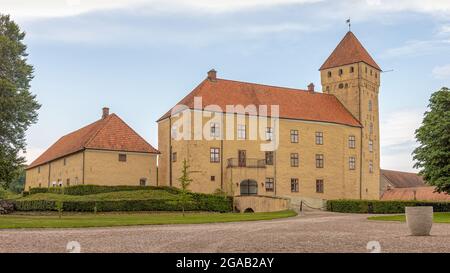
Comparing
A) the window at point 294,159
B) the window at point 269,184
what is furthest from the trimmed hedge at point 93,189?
the window at point 294,159

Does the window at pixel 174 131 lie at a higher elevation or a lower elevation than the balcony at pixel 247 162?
higher

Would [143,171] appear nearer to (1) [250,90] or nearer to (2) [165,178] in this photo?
(2) [165,178]

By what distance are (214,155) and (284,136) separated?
24.1ft

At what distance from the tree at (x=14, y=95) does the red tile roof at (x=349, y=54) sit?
30.7 m

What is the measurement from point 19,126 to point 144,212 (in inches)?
563

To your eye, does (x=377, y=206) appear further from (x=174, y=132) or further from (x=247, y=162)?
(x=174, y=132)

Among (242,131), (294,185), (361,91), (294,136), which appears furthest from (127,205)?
(361,91)

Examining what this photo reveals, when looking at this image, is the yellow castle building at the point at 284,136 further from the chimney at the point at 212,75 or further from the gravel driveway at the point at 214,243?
the gravel driveway at the point at 214,243

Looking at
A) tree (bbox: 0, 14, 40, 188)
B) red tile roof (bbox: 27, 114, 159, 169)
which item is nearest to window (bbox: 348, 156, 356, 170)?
red tile roof (bbox: 27, 114, 159, 169)

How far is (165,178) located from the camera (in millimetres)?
51719

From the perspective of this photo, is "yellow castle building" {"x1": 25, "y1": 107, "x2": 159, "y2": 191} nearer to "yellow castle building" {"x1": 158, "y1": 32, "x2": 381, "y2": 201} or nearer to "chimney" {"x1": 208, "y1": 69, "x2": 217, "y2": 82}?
"yellow castle building" {"x1": 158, "y1": 32, "x2": 381, "y2": 201}

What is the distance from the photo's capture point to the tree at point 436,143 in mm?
36638

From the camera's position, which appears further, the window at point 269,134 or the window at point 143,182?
the window at point 269,134

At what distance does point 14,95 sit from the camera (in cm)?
4188
